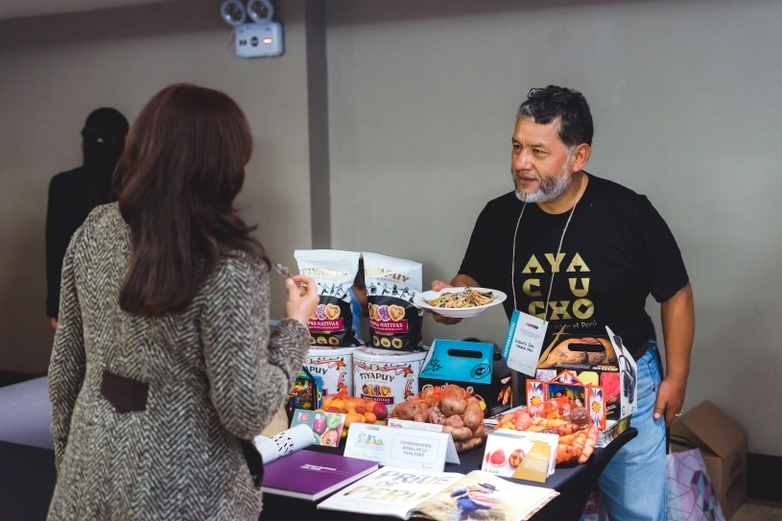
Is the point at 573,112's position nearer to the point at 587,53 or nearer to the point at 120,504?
the point at 587,53

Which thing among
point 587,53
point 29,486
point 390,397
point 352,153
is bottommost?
point 29,486

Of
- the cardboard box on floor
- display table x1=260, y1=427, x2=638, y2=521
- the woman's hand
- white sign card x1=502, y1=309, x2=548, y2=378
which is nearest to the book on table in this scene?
display table x1=260, y1=427, x2=638, y2=521

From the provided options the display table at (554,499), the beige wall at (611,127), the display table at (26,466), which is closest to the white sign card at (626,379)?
the display table at (554,499)

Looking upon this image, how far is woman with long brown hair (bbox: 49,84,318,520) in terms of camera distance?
56.1 inches

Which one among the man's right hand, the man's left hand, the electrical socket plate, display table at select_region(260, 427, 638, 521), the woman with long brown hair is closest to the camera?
the woman with long brown hair

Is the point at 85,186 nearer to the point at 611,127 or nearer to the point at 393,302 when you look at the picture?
the point at 393,302

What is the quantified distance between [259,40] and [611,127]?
5.47 feet

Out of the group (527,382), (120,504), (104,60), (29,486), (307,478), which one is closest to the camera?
(120,504)

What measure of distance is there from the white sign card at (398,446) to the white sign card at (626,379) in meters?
0.50

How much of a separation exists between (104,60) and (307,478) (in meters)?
3.23

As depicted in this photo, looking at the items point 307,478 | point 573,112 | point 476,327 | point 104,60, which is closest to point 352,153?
point 476,327

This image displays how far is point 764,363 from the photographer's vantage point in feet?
11.3

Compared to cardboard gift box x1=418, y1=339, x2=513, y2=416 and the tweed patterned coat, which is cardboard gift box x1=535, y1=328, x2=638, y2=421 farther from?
the tweed patterned coat

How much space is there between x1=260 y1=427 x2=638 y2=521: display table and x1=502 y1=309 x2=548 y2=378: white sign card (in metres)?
0.33
